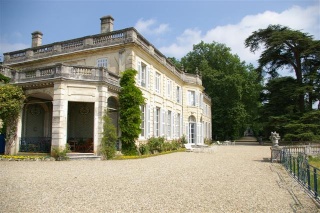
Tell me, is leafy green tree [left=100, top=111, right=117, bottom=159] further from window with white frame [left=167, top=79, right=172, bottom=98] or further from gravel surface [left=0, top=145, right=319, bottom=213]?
window with white frame [left=167, top=79, right=172, bottom=98]

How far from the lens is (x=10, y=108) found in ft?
44.7

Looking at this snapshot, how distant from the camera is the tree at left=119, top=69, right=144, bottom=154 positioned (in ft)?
46.9

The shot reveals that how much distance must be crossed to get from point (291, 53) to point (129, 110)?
72.0 feet

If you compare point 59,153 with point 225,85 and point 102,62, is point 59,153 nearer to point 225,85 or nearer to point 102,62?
point 102,62

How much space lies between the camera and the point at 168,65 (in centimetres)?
2220

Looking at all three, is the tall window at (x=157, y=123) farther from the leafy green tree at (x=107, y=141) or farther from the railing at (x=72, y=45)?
the railing at (x=72, y=45)

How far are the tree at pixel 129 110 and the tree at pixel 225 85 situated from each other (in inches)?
917

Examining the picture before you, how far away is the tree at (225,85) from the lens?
3631 centimetres

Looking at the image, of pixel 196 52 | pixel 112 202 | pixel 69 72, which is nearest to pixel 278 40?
pixel 196 52

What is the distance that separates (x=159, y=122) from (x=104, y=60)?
6315 millimetres

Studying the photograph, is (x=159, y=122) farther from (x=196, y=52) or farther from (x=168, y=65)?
(x=196, y=52)

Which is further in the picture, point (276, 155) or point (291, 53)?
point (291, 53)

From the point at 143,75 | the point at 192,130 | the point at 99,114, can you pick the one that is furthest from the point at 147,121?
the point at 192,130

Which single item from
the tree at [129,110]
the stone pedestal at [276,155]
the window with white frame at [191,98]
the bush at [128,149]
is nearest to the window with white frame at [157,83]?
the tree at [129,110]
